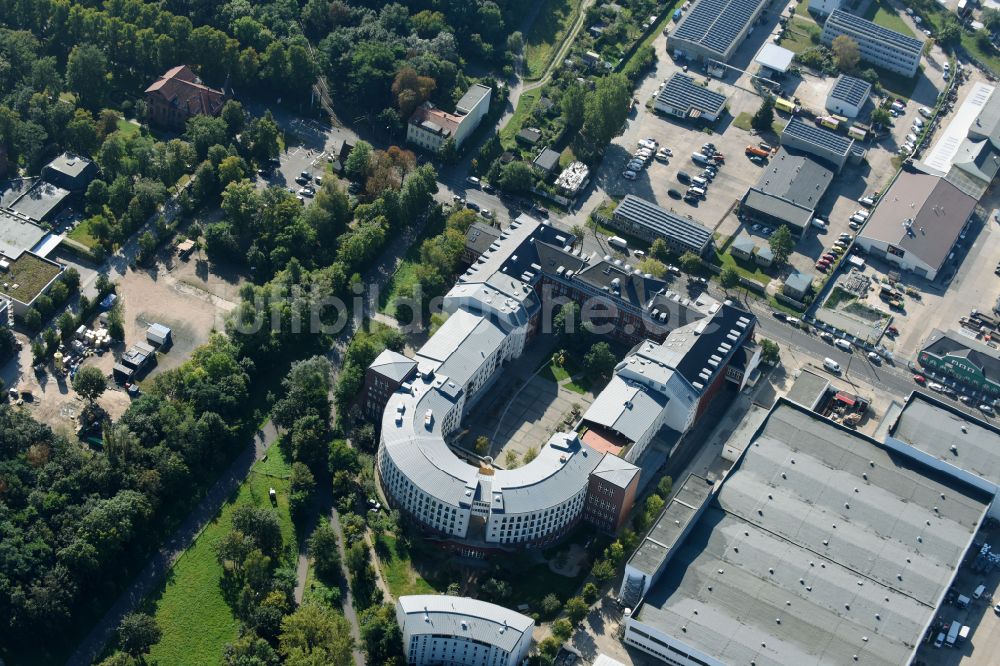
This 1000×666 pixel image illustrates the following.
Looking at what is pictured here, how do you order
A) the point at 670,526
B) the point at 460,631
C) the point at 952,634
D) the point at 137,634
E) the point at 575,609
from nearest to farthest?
Answer: the point at 137,634 < the point at 460,631 < the point at 575,609 < the point at 952,634 < the point at 670,526

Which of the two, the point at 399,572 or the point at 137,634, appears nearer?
the point at 137,634

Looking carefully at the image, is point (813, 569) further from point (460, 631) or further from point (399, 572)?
point (399, 572)

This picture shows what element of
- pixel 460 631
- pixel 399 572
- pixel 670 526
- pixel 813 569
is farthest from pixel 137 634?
pixel 813 569

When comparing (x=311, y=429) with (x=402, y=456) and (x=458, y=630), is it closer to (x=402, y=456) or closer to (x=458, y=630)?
(x=402, y=456)

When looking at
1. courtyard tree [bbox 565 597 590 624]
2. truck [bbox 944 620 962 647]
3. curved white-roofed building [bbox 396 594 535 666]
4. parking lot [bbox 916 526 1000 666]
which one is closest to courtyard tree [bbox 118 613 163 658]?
curved white-roofed building [bbox 396 594 535 666]

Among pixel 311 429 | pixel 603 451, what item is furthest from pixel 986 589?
pixel 311 429

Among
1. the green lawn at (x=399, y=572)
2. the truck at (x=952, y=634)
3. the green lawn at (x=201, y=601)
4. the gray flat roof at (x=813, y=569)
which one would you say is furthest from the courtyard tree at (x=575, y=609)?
the truck at (x=952, y=634)
